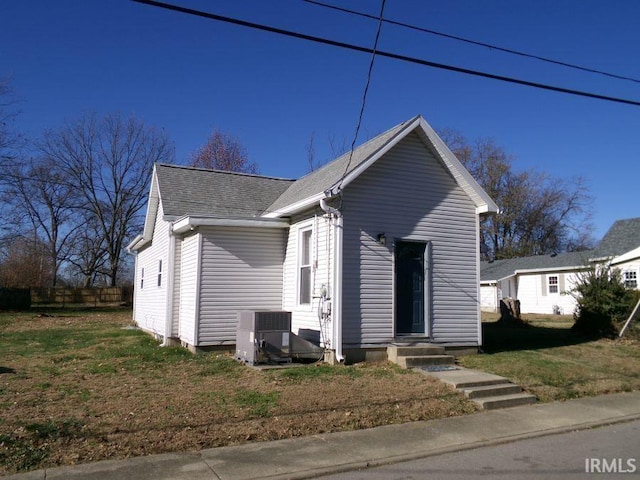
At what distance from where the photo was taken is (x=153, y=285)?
17.7m

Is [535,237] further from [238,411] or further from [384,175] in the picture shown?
[238,411]

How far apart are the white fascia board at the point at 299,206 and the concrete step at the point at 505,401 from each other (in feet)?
16.7

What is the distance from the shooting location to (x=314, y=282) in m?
11.9

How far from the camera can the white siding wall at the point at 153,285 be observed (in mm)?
15522

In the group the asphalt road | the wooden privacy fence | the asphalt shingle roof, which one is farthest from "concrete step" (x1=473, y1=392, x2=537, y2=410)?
the wooden privacy fence

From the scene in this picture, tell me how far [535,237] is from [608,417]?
A: 154 feet

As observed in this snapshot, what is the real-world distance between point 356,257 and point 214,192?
6129 millimetres

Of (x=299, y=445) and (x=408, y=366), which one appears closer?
(x=299, y=445)

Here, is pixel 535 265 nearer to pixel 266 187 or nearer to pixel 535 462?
pixel 266 187

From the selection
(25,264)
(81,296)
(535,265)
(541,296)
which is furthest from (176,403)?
(25,264)

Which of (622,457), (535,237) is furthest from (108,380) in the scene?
(535,237)

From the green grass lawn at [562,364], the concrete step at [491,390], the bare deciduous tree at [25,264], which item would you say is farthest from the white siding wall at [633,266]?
the bare deciduous tree at [25,264]

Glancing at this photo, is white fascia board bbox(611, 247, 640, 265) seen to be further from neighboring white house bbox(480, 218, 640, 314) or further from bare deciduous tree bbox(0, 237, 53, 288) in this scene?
bare deciduous tree bbox(0, 237, 53, 288)

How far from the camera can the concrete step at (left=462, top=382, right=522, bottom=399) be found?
29.2 ft
